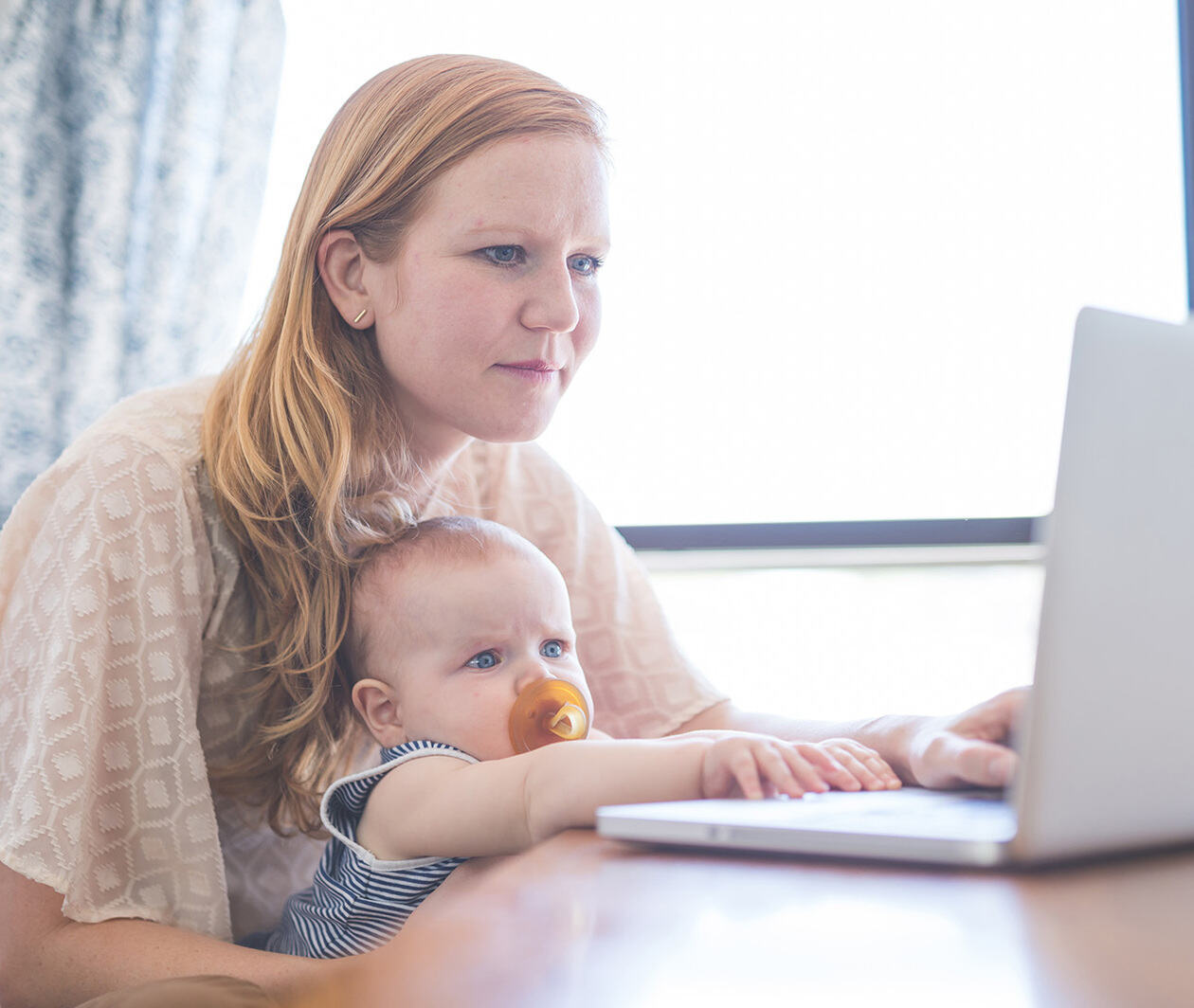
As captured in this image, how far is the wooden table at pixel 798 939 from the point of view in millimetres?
322

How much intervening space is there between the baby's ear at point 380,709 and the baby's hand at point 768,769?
46 cm

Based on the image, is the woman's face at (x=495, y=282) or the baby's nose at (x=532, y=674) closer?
the baby's nose at (x=532, y=674)

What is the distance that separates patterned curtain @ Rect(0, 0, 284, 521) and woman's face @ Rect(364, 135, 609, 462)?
1.18 m

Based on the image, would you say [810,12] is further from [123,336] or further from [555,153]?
Answer: [123,336]

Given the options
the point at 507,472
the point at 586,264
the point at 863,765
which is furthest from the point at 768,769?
the point at 507,472

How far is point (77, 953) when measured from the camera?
0.87 metres

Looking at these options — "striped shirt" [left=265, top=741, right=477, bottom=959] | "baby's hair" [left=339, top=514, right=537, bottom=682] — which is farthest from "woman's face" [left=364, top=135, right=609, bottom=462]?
"striped shirt" [left=265, top=741, right=477, bottom=959]

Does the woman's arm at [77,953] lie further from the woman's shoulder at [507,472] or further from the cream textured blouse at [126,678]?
the woman's shoulder at [507,472]

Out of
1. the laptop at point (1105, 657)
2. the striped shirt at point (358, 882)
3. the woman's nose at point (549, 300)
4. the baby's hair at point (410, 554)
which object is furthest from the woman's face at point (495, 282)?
the laptop at point (1105, 657)

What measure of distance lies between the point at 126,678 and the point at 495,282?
20.7 inches

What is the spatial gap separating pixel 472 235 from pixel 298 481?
1.02 feet

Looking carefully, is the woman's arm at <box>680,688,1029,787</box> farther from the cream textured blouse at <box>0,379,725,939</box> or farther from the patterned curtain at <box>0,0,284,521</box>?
the patterned curtain at <box>0,0,284,521</box>

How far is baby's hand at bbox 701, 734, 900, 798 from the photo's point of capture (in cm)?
61

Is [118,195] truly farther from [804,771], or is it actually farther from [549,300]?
[804,771]
